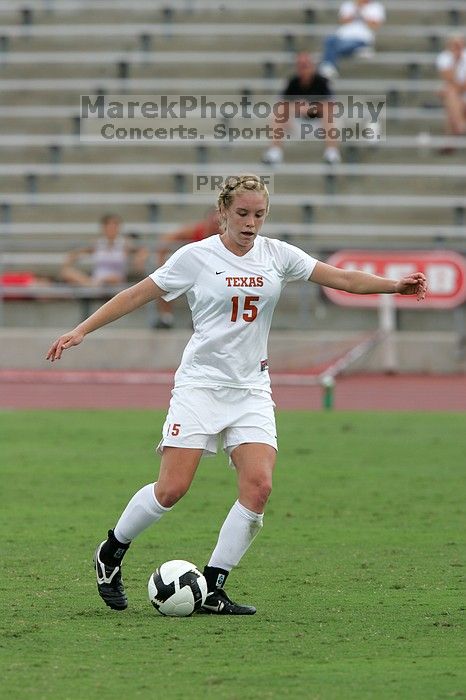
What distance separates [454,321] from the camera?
2058cm

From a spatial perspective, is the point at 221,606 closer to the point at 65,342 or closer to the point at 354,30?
the point at 65,342

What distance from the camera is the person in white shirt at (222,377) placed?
6.45m

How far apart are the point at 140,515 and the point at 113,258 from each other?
14113 millimetres

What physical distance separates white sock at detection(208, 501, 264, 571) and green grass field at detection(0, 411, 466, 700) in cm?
30

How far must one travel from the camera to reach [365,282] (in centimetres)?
662

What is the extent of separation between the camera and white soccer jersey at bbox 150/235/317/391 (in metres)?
6.45

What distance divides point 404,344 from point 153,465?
28.5 ft

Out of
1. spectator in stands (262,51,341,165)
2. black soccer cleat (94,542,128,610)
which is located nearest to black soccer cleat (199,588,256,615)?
black soccer cleat (94,542,128,610)

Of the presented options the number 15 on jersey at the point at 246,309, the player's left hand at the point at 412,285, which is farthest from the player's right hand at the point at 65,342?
the player's left hand at the point at 412,285

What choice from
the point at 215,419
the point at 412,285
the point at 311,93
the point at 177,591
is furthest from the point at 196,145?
the point at 177,591

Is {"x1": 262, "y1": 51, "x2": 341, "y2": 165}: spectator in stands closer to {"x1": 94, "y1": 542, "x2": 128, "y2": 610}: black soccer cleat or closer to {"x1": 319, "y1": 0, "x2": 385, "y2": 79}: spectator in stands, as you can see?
{"x1": 319, "y1": 0, "x2": 385, "y2": 79}: spectator in stands

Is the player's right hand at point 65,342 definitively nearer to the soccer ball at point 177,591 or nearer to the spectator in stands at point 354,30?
the soccer ball at point 177,591

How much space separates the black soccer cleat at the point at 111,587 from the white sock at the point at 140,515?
0.51ft

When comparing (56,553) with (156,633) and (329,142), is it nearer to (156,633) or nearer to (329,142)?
(156,633)
